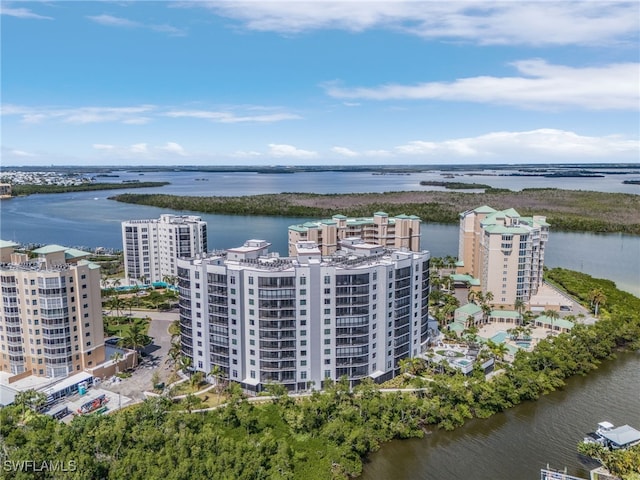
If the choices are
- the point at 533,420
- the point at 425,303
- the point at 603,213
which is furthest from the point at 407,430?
the point at 603,213

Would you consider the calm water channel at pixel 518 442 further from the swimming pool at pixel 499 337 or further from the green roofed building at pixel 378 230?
the green roofed building at pixel 378 230

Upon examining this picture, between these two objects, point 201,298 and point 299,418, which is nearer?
point 299,418

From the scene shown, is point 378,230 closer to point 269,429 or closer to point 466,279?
point 466,279

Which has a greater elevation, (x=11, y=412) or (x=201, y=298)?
(x=201, y=298)

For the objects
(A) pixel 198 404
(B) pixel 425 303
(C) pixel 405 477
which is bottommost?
(C) pixel 405 477

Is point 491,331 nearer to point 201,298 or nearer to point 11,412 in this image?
point 201,298

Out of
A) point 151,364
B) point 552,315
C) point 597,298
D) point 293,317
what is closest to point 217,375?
point 293,317

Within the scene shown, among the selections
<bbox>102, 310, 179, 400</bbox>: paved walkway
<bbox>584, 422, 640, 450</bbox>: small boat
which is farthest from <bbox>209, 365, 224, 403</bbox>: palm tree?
<bbox>584, 422, 640, 450</bbox>: small boat

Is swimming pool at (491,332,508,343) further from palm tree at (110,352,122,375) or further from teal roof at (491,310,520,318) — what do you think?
palm tree at (110,352,122,375)
